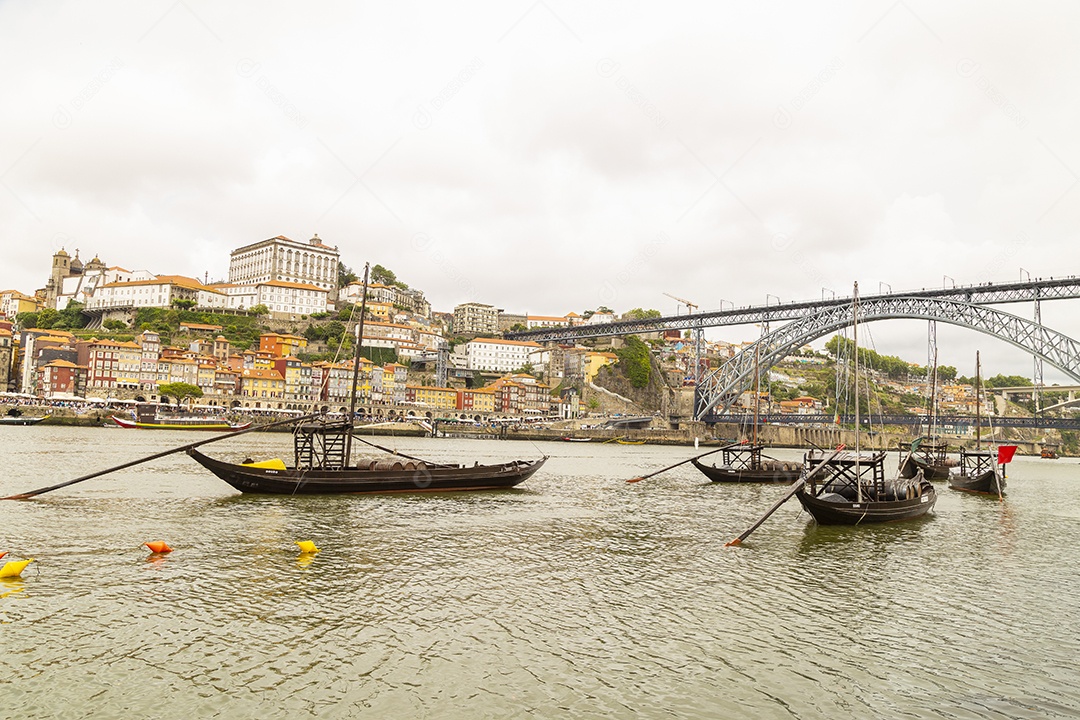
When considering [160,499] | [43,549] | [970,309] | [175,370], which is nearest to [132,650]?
[43,549]

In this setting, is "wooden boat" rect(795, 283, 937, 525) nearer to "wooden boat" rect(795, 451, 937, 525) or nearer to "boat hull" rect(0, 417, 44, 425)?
"wooden boat" rect(795, 451, 937, 525)

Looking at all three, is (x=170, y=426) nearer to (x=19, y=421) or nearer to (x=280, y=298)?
(x=19, y=421)

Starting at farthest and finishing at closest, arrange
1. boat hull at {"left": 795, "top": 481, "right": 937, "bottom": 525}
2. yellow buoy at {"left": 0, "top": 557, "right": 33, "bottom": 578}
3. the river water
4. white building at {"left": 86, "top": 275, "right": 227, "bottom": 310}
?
white building at {"left": 86, "top": 275, "right": 227, "bottom": 310}
boat hull at {"left": 795, "top": 481, "right": 937, "bottom": 525}
yellow buoy at {"left": 0, "top": 557, "right": 33, "bottom": 578}
the river water

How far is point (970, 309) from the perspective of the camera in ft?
185

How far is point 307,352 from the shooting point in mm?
94625

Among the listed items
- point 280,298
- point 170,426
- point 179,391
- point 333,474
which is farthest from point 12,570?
point 280,298

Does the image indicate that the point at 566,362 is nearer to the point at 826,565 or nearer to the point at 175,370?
the point at 175,370

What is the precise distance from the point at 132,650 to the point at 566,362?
4050 inches

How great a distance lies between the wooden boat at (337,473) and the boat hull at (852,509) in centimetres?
1119

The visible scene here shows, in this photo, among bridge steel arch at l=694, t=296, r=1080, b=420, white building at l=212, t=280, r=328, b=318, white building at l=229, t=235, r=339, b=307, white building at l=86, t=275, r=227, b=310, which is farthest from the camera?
white building at l=229, t=235, r=339, b=307

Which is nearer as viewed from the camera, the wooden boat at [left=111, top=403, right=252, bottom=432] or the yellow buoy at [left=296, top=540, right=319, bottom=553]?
the yellow buoy at [left=296, top=540, right=319, bottom=553]

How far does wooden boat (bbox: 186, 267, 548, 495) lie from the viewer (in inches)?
810

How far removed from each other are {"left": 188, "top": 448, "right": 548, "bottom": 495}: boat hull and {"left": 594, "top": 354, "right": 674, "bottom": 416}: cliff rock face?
256 feet

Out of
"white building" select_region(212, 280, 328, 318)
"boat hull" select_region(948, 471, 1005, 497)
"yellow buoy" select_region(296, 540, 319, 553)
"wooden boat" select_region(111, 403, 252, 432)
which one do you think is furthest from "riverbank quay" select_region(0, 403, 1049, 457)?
"yellow buoy" select_region(296, 540, 319, 553)
